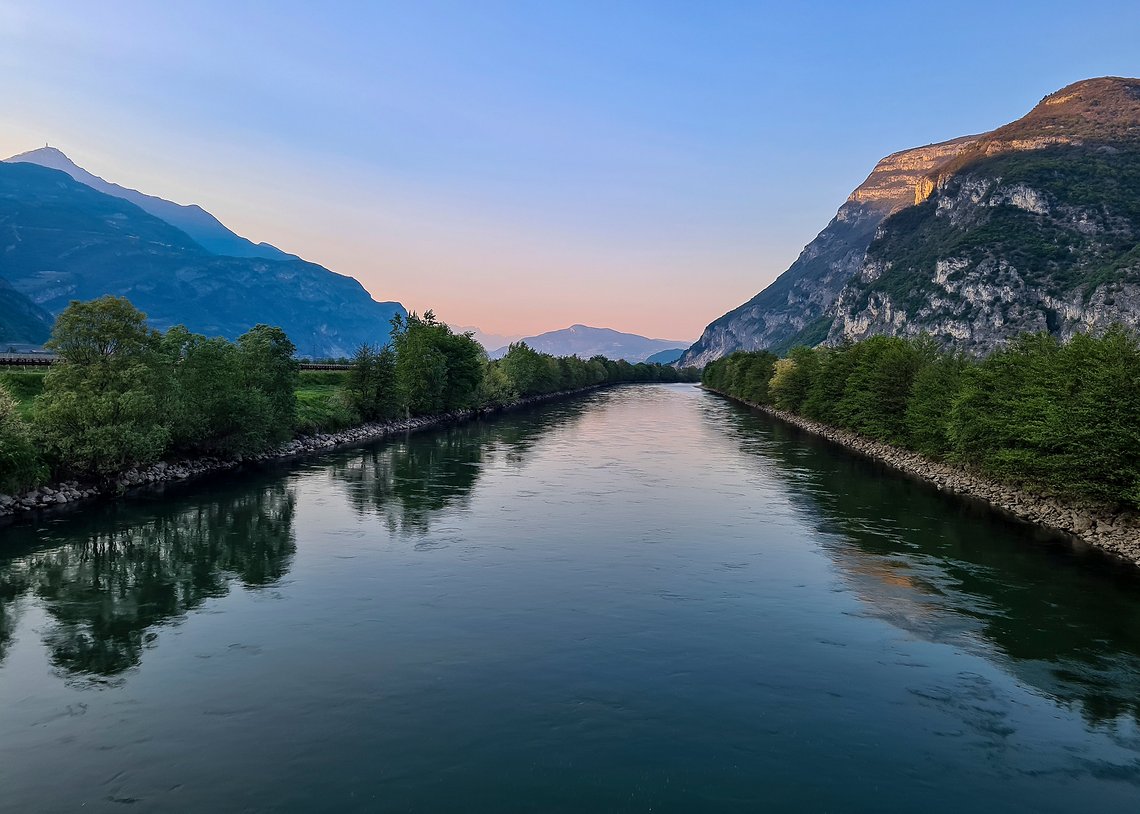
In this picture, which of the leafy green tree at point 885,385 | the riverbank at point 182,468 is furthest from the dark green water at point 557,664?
the leafy green tree at point 885,385

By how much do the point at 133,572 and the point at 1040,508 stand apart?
5573cm

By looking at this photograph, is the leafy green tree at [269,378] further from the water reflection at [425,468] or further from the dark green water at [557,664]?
the dark green water at [557,664]

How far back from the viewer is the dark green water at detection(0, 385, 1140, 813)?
16188 millimetres

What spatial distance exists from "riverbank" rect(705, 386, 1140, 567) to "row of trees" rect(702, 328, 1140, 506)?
116 cm

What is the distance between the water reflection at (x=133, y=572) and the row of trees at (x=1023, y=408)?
45609 millimetres

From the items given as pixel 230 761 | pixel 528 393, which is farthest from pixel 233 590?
pixel 528 393

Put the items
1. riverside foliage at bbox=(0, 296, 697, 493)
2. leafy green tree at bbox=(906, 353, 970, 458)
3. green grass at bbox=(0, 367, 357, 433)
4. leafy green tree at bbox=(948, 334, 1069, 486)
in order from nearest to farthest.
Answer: leafy green tree at bbox=(948, 334, 1069, 486) → riverside foliage at bbox=(0, 296, 697, 493) → leafy green tree at bbox=(906, 353, 970, 458) → green grass at bbox=(0, 367, 357, 433)

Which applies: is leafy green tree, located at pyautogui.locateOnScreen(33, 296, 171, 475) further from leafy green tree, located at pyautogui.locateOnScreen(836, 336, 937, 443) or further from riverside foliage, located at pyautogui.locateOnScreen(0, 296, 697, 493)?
leafy green tree, located at pyautogui.locateOnScreen(836, 336, 937, 443)

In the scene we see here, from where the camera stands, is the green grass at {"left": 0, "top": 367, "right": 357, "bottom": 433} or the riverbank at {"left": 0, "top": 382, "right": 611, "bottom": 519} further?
the green grass at {"left": 0, "top": 367, "right": 357, "bottom": 433}

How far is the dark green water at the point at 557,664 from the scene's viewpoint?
16.2 m

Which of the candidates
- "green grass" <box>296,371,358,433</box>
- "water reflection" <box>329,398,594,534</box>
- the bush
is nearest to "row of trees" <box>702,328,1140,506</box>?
"water reflection" <box>329,398,594,534</box>

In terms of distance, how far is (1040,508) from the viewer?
46.5 metres

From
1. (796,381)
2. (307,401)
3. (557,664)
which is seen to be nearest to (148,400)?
(557,664)

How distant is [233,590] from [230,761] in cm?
1556
